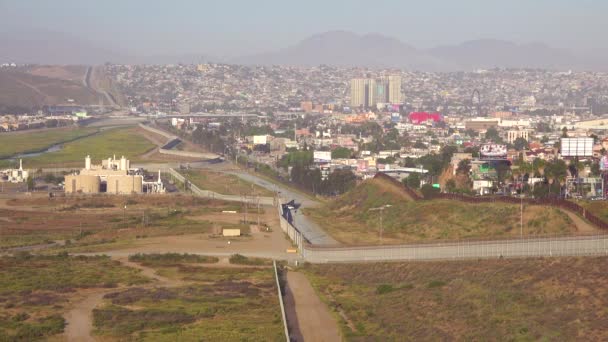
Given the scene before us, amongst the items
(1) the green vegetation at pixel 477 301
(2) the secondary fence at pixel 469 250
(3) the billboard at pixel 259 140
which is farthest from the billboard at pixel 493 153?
(3) the billboard at pixel 259 140

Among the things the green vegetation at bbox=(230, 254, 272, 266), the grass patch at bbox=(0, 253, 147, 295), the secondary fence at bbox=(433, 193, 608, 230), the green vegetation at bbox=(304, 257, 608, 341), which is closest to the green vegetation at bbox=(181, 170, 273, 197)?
the secondary fence at bbox=(433, 193, 608, 230)

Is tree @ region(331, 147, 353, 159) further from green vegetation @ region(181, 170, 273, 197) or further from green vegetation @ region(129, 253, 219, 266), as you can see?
green vegetation @ region(129, 253, 219, 266)

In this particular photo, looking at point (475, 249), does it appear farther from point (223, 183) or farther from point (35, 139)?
point (35, 139)

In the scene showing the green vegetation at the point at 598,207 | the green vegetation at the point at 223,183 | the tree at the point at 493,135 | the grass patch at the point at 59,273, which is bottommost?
the grass patch at the point at 59,273

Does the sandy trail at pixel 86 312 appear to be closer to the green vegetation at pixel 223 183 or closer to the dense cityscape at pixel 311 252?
the dense cityscape at pixel 311 252

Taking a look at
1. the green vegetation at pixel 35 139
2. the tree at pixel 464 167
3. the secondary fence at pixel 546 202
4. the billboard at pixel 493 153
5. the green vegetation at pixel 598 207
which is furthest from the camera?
the green vegetation at pixel 35 139

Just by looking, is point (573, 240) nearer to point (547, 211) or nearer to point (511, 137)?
A: point (547, 211)

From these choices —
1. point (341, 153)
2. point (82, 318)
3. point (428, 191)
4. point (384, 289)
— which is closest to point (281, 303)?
point (384, 289)
